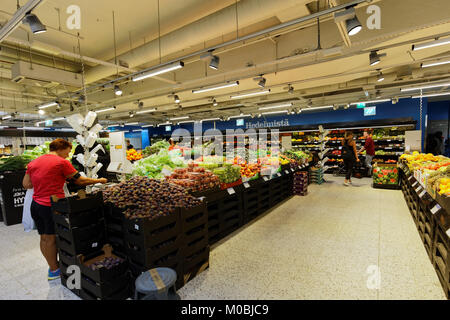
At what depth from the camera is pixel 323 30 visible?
536 cm

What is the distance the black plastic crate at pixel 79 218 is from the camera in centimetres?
225

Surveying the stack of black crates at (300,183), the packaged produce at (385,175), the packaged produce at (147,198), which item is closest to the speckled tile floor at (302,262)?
the packaged produce at (147,198)

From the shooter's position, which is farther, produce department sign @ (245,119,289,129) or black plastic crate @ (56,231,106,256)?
produce department sign @ (245,119,289,129)

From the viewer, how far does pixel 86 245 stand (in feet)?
7.66

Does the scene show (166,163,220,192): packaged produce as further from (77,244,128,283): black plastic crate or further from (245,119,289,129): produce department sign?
(245,119,289,129): produce department sign

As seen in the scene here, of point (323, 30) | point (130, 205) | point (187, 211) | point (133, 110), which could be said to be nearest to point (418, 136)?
point (323, 30)

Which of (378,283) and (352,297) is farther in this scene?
(378,283)

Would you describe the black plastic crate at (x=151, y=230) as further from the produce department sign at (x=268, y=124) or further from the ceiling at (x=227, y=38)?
the produce department sign at (x=268, y=124)

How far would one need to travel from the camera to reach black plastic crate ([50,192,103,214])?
221cm

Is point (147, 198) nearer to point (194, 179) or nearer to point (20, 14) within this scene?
point (194, 179)

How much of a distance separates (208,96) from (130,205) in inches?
373

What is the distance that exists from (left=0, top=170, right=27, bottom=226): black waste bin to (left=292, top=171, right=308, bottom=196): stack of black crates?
6.58 m

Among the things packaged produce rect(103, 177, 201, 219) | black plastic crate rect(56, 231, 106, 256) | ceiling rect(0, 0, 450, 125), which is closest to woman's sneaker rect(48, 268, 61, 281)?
black plastic crate rect(56, 231, 106, 256)
